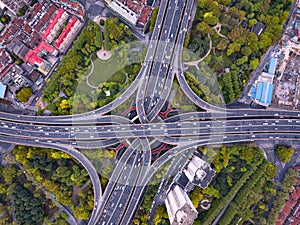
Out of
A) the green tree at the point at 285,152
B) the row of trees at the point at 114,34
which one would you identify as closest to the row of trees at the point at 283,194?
the green tree at the point at 285,152

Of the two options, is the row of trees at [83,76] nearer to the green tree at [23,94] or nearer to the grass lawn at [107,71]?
the grass lawn at [107,71]

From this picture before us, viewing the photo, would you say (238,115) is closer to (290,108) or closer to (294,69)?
(290,108)

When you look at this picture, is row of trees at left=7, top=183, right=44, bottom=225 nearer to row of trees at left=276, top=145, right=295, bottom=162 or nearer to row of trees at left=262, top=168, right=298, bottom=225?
row of trees at left=262, top=168, right=298, bottom=225

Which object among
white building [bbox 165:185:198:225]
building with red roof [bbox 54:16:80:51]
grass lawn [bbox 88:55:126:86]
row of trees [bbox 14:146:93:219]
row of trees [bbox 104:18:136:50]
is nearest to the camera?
white building [bbox 165:185:198:225]

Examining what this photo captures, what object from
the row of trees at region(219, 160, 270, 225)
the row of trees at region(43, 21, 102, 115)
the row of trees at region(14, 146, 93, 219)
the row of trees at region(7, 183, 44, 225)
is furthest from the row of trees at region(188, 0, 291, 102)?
the row of trees at region(7, 183, 44, 225)

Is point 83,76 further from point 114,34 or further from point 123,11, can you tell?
point 123,11

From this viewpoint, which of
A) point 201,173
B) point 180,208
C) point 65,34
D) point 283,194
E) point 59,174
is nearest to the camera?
point 180,208

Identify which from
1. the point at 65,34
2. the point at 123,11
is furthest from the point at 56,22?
the point at 123,11
